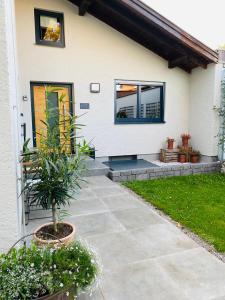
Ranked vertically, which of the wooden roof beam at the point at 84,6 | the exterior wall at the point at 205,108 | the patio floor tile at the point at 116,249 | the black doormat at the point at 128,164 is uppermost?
the wooden roof beam at the point at 84,6

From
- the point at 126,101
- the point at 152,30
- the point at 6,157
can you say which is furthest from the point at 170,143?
the point at 6,157

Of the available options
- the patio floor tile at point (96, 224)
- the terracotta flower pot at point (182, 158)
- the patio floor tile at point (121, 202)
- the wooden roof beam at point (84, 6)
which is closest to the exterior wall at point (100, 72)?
the wooden roof beam at point (84, 6)

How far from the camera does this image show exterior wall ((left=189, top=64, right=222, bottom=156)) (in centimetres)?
650

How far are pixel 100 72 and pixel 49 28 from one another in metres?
1.65

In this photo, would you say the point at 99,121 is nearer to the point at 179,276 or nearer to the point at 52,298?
the point at 179,276

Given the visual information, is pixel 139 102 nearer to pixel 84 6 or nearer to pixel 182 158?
pixel 182 158

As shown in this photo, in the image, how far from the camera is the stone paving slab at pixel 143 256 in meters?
2.04

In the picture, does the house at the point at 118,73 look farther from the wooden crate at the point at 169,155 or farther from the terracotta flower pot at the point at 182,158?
the terracotta flower pot at the point at 182,158

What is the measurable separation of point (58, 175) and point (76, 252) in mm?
756

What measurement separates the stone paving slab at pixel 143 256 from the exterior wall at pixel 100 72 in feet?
10.1

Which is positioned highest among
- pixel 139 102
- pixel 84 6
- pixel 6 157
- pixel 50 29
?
pixel 84 6

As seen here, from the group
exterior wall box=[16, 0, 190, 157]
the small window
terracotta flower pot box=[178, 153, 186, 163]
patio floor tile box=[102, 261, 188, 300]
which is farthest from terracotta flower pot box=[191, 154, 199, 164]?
patio floor tile box=[102, 261, 188, 300]

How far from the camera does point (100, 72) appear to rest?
21.3 ft

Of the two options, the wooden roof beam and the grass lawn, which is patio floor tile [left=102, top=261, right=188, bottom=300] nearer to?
the grass lawn
